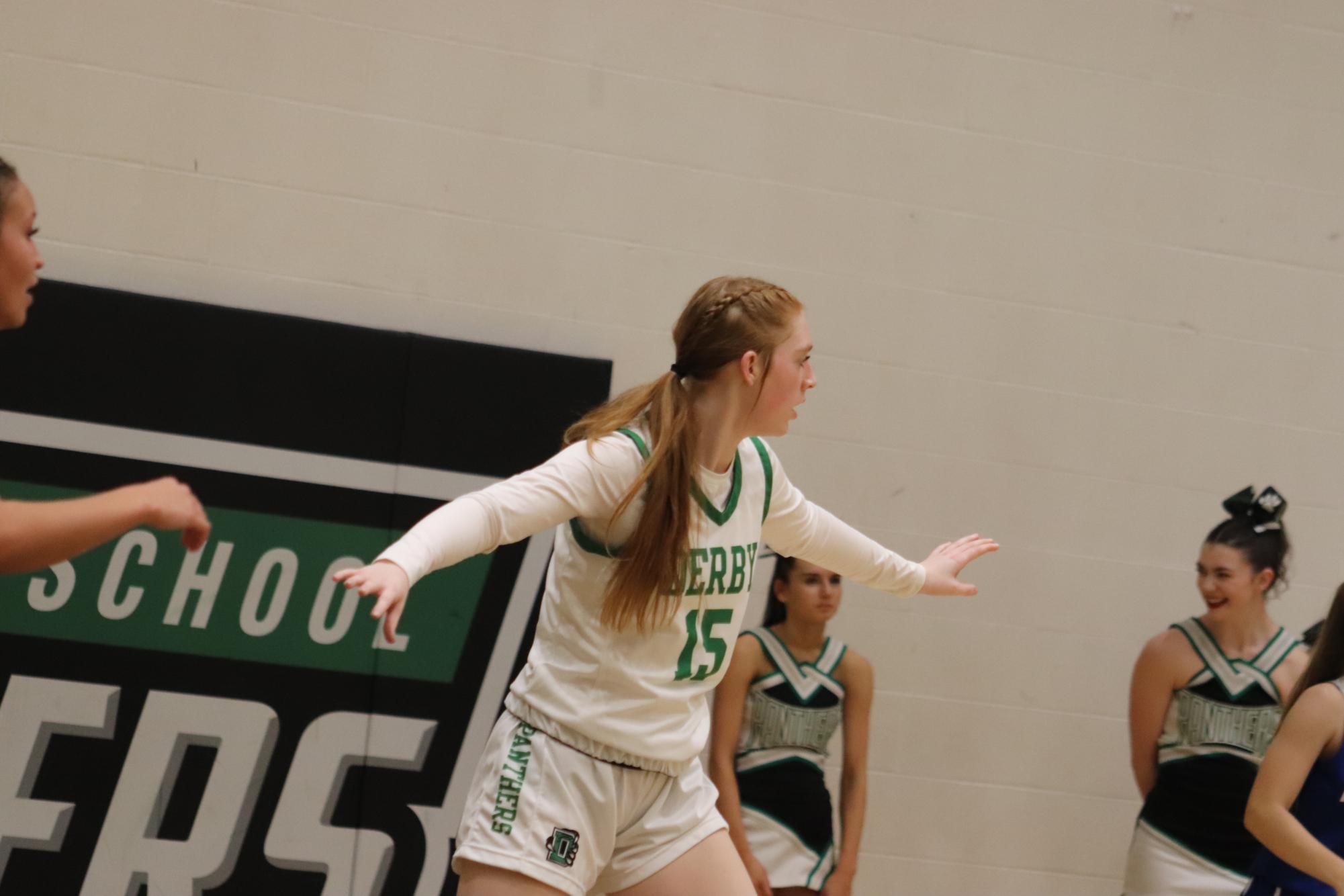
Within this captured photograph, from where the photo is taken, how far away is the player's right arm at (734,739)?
3.97 m

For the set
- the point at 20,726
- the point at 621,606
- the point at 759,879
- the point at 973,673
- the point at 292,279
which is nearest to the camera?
the point at 621,606

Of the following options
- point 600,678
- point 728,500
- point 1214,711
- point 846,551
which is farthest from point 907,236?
point 600,678

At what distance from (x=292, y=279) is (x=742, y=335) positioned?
2306 millimetres

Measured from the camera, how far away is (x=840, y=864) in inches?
163

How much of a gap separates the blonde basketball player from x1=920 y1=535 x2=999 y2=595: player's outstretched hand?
1.83 ft

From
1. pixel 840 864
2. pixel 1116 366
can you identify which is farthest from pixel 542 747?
pixel 1116 366

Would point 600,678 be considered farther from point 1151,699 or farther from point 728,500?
point 1151,699

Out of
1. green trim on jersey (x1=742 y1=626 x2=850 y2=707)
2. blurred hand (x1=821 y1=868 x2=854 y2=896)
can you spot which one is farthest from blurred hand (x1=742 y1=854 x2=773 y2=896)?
green trim on jersey (x1=742 y1=626 x2=850 y2=707)

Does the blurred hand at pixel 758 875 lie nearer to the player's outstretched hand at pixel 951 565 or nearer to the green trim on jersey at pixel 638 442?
the player's outstretched hand at pixel 951 565

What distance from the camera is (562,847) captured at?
8.26 ft

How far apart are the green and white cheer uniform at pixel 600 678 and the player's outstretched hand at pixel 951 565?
1.91ft

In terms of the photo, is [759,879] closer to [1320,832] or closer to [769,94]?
[1320,832]

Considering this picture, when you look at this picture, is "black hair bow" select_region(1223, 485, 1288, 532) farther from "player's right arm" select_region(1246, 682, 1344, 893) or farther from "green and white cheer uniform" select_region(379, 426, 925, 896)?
"green and white cheer uniform" select_region(379, 426, 925, 896)

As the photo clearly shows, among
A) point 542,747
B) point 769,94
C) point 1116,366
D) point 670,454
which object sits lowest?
point 542,747
